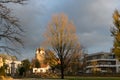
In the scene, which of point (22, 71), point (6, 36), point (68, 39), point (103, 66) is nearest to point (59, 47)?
point (68, 39)

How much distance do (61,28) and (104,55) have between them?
105m

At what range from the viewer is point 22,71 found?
94438 millimetres

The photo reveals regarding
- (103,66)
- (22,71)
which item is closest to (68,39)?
(22,71)

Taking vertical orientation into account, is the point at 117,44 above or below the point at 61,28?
below

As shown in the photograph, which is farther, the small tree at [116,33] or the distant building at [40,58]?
the distant building at [40,58]

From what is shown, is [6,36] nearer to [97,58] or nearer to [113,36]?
[113,36]

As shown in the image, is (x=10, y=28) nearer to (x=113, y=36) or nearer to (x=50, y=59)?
(x=113, y=36)

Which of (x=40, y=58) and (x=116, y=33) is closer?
(x=116, y=33)

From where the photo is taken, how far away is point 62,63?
241 ft

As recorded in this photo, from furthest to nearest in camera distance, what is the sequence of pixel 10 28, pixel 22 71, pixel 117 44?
pixel 22 71 < pixel 117 44 < pixel 10 28

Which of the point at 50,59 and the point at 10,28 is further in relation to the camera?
the point at 50,59

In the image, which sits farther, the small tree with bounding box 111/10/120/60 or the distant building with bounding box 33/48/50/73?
the distant building with bounding box 33/48/50/73

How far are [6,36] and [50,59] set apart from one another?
5918 cm

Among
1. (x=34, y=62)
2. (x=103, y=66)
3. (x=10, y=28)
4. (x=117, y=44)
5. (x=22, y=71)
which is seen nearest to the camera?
(x=10, y=28)
